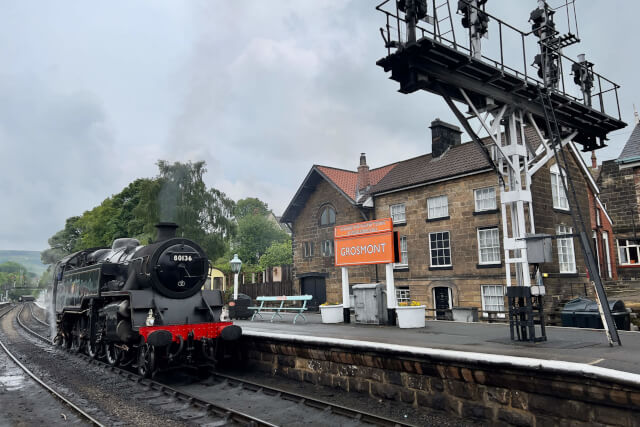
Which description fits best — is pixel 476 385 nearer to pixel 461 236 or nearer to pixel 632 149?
pixel 461 236

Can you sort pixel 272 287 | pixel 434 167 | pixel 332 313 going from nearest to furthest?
pixel 332 313 → pixel 434 167 → pixel 272 287

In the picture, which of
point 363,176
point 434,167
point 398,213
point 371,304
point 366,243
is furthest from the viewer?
point 363,176

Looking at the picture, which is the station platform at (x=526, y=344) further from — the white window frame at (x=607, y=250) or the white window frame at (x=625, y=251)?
the white window frame at (x=625, y=251)

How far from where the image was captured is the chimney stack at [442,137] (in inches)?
821

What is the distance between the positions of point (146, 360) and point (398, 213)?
1383 centimetres

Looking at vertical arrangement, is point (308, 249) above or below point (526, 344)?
above

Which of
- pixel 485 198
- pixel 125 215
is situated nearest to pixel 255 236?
pixel 125 215

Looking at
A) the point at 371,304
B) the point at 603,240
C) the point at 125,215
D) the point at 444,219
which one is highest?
the point at 125,215

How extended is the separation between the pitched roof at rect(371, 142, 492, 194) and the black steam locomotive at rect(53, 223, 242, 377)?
11522 millimetres

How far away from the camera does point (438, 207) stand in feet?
62.5

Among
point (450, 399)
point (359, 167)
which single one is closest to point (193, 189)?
point (359, 167)

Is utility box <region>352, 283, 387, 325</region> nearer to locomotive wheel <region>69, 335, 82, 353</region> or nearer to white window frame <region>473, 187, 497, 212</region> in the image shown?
white window frame <region>473, 187, 497, 212</region>

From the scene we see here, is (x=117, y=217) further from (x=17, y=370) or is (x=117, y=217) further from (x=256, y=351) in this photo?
(x=256, y=351)

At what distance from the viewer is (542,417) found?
5598 millimetres
